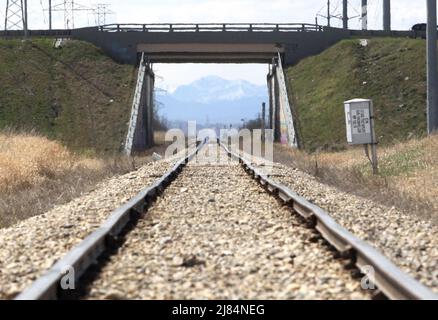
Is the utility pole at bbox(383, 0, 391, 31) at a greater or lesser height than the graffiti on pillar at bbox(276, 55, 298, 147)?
greater

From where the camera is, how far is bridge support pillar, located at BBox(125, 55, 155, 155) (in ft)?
124

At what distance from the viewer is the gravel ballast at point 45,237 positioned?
6151mm

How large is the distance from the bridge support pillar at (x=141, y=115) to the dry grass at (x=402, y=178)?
15.6m

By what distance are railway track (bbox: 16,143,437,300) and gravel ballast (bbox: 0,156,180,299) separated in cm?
35

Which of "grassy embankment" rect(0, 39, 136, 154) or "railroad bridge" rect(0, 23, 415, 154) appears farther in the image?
"railroad bridge" rect(0, 23, 415, 154)

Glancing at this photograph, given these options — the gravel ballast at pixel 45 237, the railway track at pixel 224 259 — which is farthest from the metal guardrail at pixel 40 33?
the railway track at pixel 224 259

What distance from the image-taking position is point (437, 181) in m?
14.6

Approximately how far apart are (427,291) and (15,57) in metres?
49.4

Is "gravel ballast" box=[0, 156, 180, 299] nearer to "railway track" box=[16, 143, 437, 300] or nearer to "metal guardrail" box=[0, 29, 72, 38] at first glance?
"railway track" box=[16, 143, 437, 300]

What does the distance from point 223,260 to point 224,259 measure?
48 millimetres

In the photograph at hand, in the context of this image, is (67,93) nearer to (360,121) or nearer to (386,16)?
(386,16)

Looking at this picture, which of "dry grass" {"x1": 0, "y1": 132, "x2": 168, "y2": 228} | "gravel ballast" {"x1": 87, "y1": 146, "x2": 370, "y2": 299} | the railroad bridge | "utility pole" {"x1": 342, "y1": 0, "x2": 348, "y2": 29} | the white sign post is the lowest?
"gravel ballast" {"x1": 87, "y1": 146, "x2": 370, "y2": 299}

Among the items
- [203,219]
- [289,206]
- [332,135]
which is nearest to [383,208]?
[289,206]

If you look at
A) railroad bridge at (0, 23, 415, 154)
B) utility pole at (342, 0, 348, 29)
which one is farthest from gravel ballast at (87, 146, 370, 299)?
utility pole at (342, 0, 348, 29)
